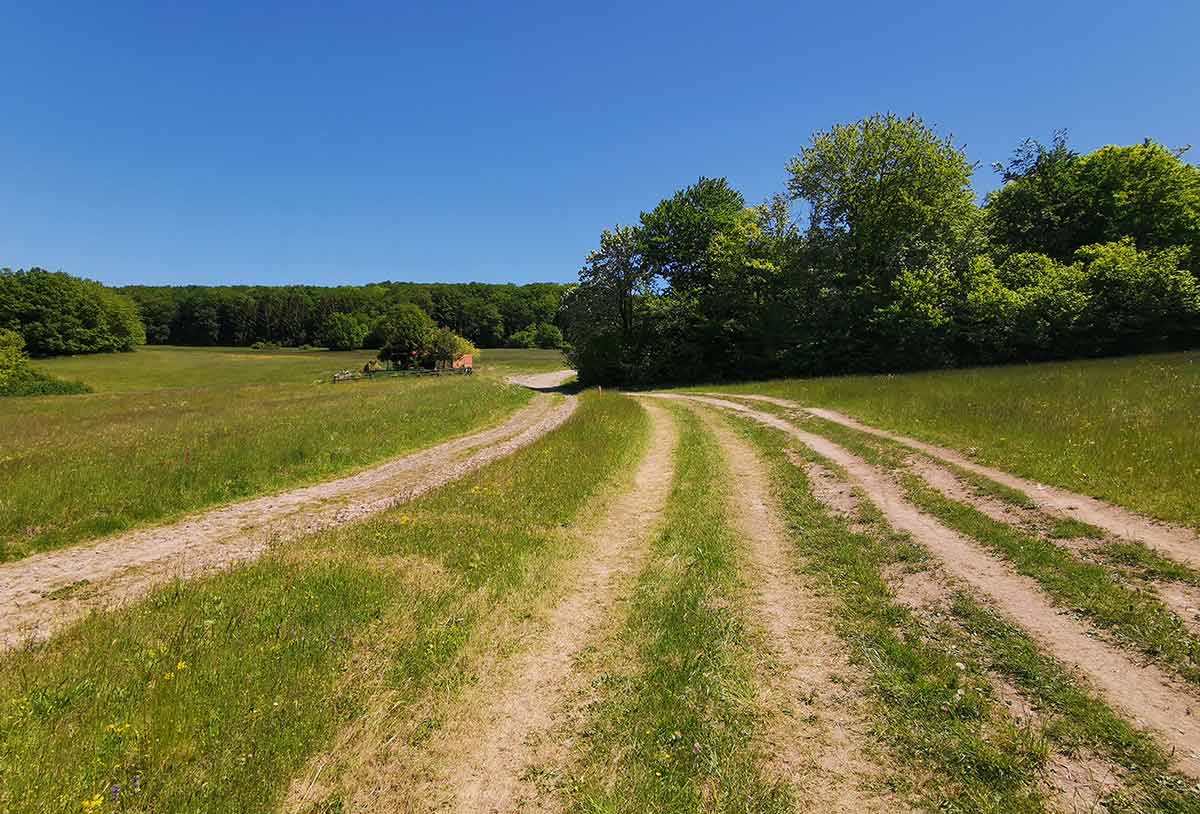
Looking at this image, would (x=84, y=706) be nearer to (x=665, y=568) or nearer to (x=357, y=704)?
(x=357, y=704)

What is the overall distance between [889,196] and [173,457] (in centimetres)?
5239

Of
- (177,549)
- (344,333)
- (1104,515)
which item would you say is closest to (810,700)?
(1104,515)

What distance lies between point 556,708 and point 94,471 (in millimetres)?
16870

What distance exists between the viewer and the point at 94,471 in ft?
46.7

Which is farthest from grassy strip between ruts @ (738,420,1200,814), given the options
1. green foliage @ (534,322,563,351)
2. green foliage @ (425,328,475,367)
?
green foliage @ (534,322,563,351)

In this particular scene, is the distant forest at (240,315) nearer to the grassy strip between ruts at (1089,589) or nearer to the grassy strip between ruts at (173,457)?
the grassy strip between ruts at (173,457)

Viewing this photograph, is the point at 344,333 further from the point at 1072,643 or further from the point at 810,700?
the point at 1072,643

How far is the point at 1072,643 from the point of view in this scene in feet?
17.7

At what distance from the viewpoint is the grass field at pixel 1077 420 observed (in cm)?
957

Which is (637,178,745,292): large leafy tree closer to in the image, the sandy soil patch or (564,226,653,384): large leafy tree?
(564,226,653,384): large leafy tree

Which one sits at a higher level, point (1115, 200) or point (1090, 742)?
point (1115, 200)

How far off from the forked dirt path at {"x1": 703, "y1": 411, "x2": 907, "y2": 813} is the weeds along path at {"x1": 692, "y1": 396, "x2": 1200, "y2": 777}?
216 centimetres

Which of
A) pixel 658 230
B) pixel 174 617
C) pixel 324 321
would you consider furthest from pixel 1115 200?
pixel 324 321

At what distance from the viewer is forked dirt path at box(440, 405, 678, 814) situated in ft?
13.6
